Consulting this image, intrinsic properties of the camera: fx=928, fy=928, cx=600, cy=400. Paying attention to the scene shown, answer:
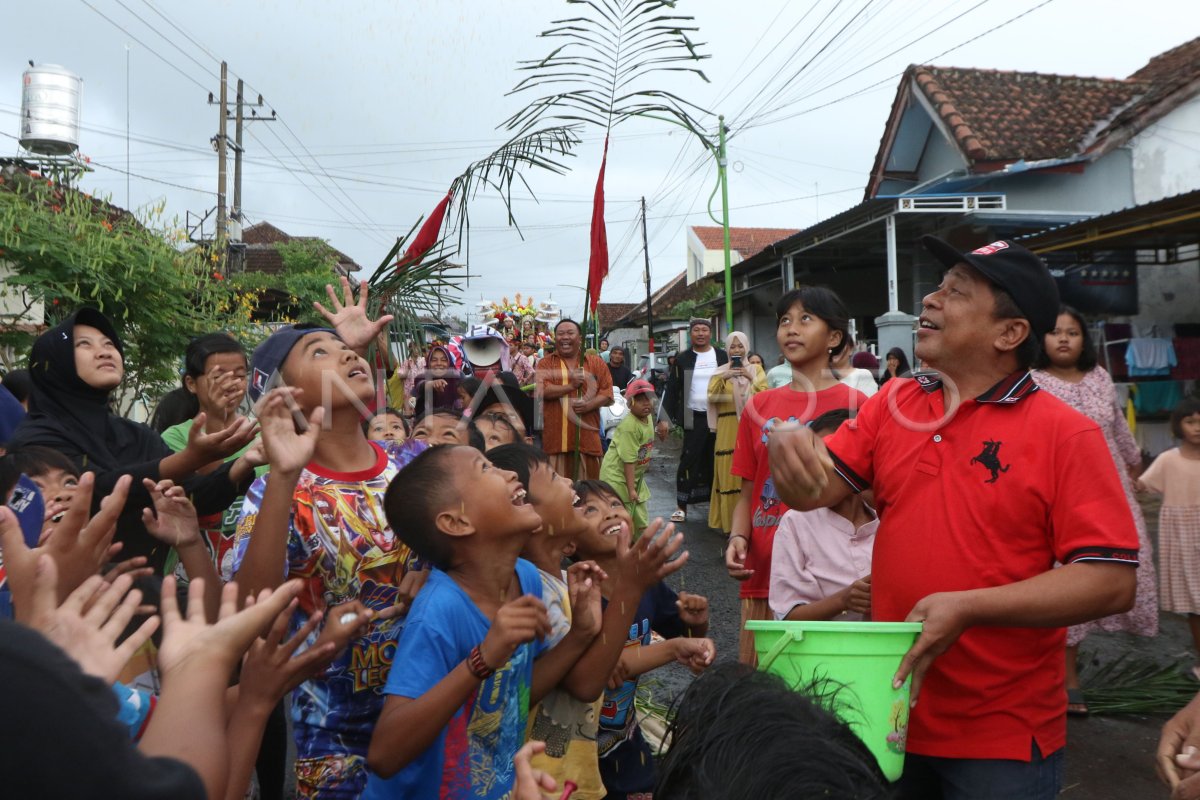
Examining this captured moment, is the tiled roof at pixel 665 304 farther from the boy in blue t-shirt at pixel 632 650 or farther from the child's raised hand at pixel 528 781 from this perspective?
the child's raised hand at pixel 528 781

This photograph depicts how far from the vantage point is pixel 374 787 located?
7.10 feet

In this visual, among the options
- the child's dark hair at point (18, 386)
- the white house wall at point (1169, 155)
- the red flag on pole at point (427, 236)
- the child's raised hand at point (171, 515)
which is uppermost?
the white house wall at point (1169, 155)

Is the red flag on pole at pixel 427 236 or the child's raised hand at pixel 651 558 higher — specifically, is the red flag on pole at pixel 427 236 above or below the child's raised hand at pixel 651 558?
above

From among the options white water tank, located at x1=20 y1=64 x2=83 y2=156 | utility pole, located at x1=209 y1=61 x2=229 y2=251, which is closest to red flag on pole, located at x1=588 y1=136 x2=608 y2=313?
white water tank, located at x1=20 y1=64 x2=83 y2=156

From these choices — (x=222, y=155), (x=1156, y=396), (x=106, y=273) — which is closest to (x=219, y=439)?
(x=106, y=273)

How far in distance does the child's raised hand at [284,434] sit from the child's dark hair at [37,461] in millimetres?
1195

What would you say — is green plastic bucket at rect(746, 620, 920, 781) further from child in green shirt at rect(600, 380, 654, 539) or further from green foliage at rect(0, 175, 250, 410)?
child in green shirt at rect(600, 380, 654, 539)

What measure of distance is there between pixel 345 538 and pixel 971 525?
1.56m

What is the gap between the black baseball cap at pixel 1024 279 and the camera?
86.1 inches

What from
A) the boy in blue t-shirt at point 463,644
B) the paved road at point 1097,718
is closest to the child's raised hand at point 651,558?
the boy in blue t-shirt at point 463,644

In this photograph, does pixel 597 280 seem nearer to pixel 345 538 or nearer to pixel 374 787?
pixel 345 538

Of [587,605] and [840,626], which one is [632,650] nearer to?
[587,605]

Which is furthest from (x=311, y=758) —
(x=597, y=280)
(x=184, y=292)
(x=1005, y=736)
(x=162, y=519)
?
(x=184, y=292)

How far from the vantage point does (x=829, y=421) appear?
357 centimetres
